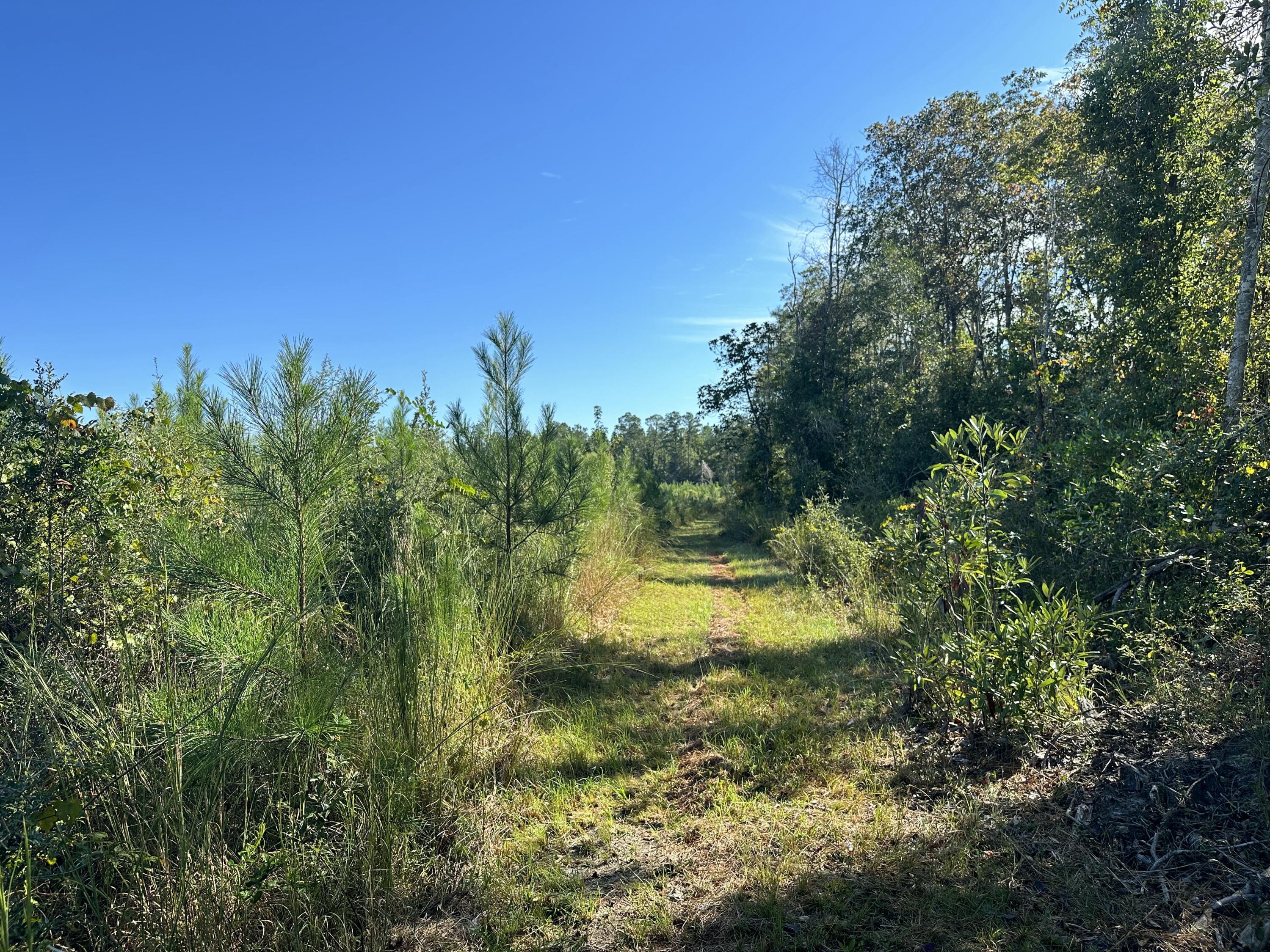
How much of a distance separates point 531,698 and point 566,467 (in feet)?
7.96

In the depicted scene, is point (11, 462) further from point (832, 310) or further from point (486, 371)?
point (832, 310)

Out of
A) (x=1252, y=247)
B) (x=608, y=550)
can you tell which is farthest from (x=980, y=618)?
(x=608, y=550)

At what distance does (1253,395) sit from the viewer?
275 inches

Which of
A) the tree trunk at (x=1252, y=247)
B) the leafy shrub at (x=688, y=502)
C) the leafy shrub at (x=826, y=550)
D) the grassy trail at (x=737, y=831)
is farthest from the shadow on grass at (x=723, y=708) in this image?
the leafy shrub at (x=688, y=502)

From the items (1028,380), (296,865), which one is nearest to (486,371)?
(296,865)

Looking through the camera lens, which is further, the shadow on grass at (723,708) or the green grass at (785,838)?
the shadow on grass at (723,708)

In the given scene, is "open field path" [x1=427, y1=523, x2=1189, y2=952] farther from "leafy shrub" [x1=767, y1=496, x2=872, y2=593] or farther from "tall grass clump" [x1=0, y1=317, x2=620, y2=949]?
"leafy shrub" [x1=767, y1=496, x2=872, y2=593]

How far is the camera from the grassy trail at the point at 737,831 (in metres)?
2.27

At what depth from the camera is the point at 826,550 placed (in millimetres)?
9812

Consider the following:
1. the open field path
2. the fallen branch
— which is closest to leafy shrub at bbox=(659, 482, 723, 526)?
the open field path

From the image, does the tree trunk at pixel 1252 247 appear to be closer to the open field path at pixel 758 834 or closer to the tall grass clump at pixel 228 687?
the open field path at pixel 758 834

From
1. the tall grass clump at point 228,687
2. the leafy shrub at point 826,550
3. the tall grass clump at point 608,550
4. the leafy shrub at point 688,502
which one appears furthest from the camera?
the leafy shrub at point 688,502

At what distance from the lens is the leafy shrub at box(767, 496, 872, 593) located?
26.8 feet

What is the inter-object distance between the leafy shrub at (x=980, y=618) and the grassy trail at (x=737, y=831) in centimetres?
48
